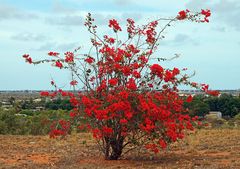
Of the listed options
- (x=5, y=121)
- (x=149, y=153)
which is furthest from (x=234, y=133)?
(x=5, y=121)

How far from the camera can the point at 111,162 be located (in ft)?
36.0

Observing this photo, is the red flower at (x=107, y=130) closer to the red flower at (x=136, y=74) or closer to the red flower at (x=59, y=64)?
the red flower at (x=136, y=74)

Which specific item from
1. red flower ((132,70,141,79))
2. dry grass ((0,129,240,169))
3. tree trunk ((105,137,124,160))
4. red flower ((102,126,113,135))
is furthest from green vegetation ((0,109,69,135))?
red flower ((132,70,141,79))

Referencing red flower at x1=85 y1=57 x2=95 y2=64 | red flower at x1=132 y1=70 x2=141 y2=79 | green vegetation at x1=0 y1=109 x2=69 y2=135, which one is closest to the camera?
red flower at x1=132 y1=70 x2=141 y2=79

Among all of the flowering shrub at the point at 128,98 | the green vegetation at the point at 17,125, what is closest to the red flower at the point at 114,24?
the flowering shrub at the point at 128,98

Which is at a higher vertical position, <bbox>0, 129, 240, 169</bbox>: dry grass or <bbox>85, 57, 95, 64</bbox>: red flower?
<bbox>85, 57, 95, 64</bbox>: red flower

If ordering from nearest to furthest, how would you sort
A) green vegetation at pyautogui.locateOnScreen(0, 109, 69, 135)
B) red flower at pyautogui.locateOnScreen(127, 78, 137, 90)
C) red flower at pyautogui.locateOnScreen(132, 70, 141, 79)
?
1. red flower at pyautogui.locateOnScreen(127, 78, 137, 90)
2. red flower at pyautogui.locateOnScreen(132, 70, 141, 79)
3. green vegetation at pyautogui.locateOnScreen(0, 109, 69, 135)

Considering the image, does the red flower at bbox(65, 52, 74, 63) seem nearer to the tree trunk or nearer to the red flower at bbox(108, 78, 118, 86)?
the red flower at bbox(108, 78, 118, 86)

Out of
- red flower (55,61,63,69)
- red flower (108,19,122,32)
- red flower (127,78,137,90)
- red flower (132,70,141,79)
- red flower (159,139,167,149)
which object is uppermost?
red flower (108,19,122,32)

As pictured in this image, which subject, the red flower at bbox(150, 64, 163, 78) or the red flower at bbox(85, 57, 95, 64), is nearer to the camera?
the red flower at bbox(150, 64, 163, 78)

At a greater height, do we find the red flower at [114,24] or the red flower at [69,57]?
the red flower at [114,24]

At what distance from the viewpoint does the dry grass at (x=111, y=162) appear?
34.4ft

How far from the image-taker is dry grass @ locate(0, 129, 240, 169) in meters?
10.5

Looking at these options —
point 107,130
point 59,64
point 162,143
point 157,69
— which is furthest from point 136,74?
point 59,64
